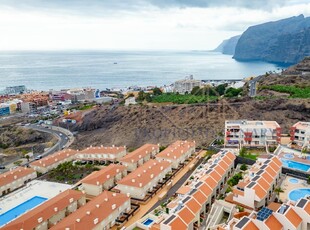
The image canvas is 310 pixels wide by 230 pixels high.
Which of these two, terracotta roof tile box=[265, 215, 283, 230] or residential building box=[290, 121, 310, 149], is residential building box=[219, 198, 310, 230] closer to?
terracotta roof tile box=[265, 215, 283, 230]

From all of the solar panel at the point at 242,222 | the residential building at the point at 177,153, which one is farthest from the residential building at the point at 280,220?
the residential building at the point at 177,153

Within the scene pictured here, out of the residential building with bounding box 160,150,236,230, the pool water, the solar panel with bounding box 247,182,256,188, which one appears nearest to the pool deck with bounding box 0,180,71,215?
the pool water

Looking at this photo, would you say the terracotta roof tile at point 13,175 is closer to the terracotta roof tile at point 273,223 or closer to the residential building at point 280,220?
the residential building at point 280,220

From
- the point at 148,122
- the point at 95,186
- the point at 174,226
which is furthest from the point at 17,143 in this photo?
the point at 174,226

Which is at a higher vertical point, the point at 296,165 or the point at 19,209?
the point at 296,165

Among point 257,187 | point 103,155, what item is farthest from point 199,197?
point 103,155

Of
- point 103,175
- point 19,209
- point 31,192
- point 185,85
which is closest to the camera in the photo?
point 19,209

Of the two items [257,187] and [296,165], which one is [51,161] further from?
[296,165]
